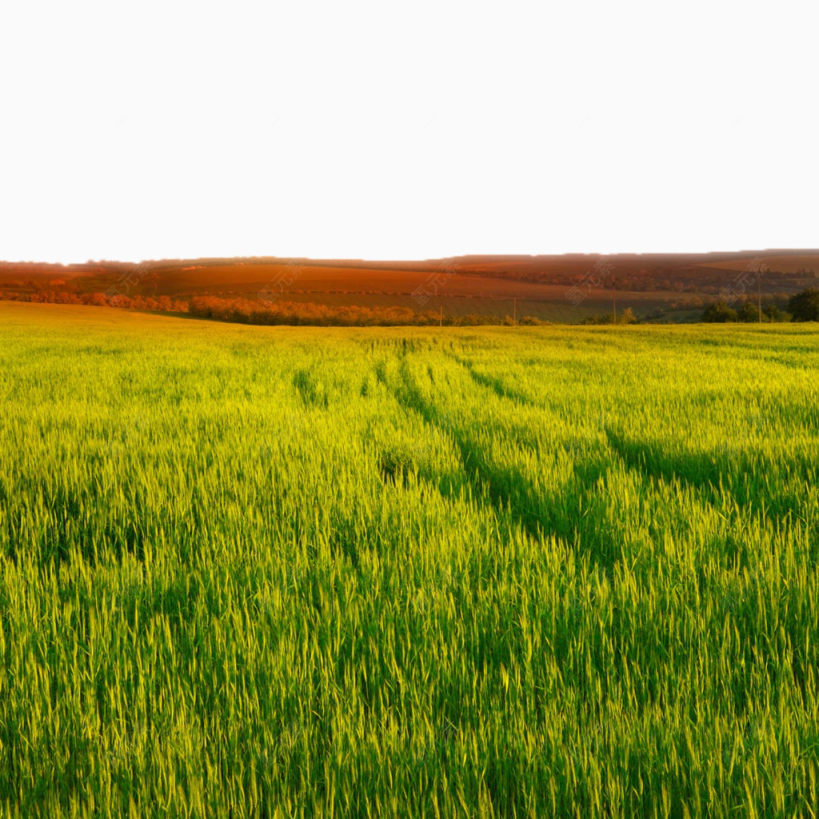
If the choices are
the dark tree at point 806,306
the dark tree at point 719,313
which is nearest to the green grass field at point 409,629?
the dark tree at point 719,313

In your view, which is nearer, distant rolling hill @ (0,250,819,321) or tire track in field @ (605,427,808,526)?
tire track in field @ (605,427,808,526)

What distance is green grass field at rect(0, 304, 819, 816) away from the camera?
1.43 m

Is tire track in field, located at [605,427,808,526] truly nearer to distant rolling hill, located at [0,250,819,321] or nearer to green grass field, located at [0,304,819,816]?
green grass field, located at [0,304,819,816]

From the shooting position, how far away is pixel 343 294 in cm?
8006

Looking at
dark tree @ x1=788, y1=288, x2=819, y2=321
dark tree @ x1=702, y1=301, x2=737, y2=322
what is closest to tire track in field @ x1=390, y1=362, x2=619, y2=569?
dark tree @ x1=702, y1=301, x2=737, y2=322

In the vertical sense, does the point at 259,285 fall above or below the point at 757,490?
above

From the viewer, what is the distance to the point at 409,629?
2.11 m

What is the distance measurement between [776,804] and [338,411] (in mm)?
6527

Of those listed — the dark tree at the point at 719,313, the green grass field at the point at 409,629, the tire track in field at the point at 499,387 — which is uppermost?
the dark tree at the point at 719,313

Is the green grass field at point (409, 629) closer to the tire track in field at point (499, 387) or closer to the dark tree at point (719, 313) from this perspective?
the tire track in field at point (499, 387)

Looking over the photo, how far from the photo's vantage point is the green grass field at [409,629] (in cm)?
143

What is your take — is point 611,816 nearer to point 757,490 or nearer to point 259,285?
point 757,490

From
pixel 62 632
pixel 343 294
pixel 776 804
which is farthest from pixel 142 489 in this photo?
pixel 343 294

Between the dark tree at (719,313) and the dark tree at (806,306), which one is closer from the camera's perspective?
the dark tree at (806,306)
